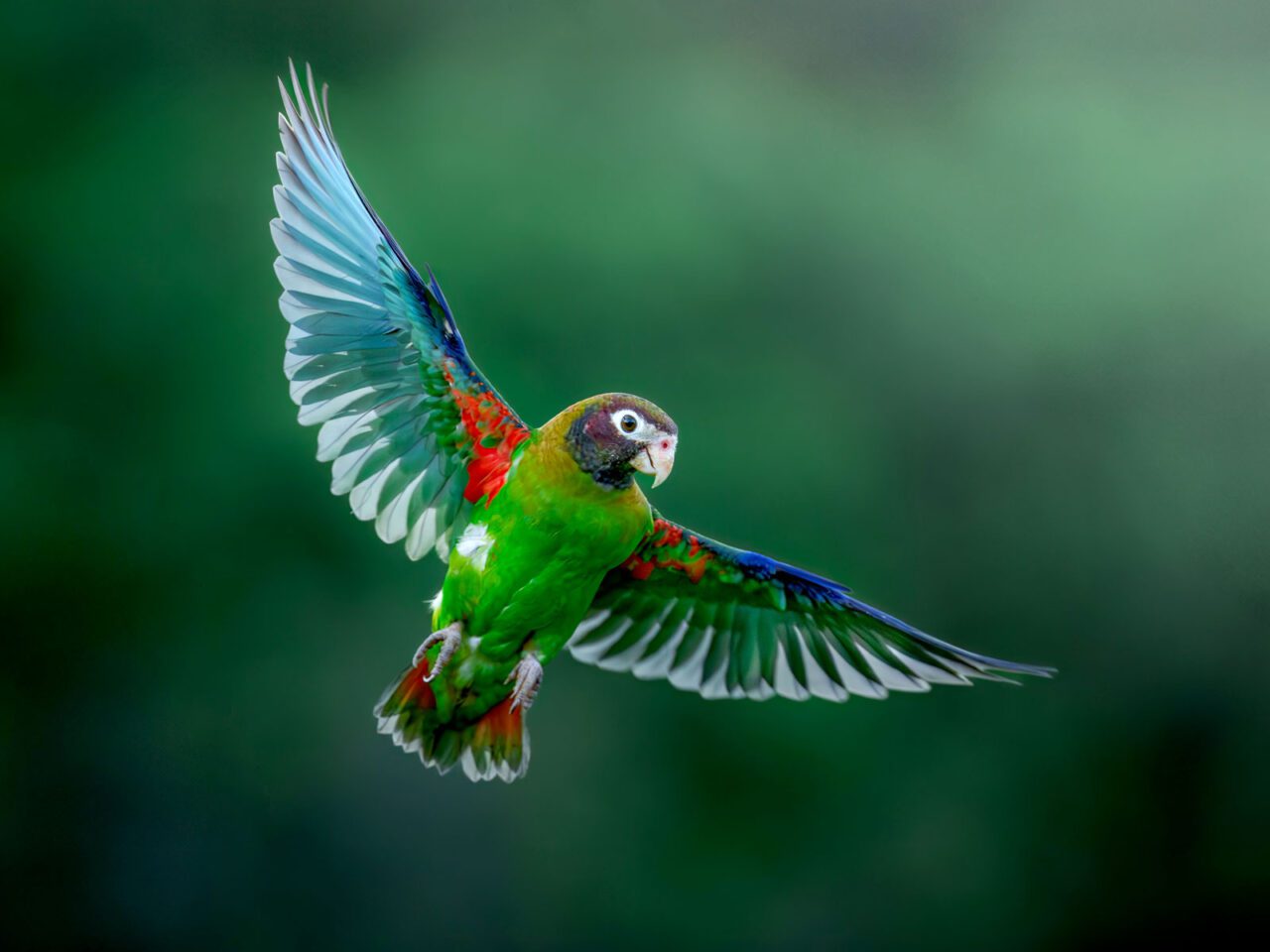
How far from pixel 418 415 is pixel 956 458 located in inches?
85.9

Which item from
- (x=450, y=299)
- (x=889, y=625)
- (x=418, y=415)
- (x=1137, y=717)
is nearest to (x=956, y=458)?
(x=1137, y=717)

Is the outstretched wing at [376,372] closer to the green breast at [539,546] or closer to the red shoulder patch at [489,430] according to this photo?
the red shoulder patch at [489,430]

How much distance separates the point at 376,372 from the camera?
1.80 m

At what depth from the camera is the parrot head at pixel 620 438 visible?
146 centimetres

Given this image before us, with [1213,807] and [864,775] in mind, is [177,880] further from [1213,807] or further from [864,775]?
[1213,807]

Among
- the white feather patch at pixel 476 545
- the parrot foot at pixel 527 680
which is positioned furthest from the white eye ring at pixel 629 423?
the parrot foot at pixel 527 680

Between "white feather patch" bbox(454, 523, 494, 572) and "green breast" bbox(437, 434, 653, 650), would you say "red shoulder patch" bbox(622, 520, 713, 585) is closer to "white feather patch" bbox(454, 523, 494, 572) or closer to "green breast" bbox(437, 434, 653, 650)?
"green breast" bbox(437, 434, 653, 650)

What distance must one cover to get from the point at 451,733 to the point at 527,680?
0.86ft

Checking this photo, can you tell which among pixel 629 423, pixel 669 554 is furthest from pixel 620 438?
pixel 669 554

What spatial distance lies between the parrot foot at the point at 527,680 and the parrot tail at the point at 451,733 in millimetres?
72

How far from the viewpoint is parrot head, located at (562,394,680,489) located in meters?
1.46

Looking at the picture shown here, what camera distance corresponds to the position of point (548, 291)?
10.9 ft

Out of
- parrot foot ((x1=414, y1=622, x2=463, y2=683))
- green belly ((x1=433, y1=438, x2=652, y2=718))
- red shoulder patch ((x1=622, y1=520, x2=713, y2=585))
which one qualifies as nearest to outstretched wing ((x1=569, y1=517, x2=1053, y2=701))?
red shoulder patch ((x1=622, y1=520, x2=713, y2=585))

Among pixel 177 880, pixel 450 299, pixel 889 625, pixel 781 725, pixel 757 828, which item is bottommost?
pixel 177 880
